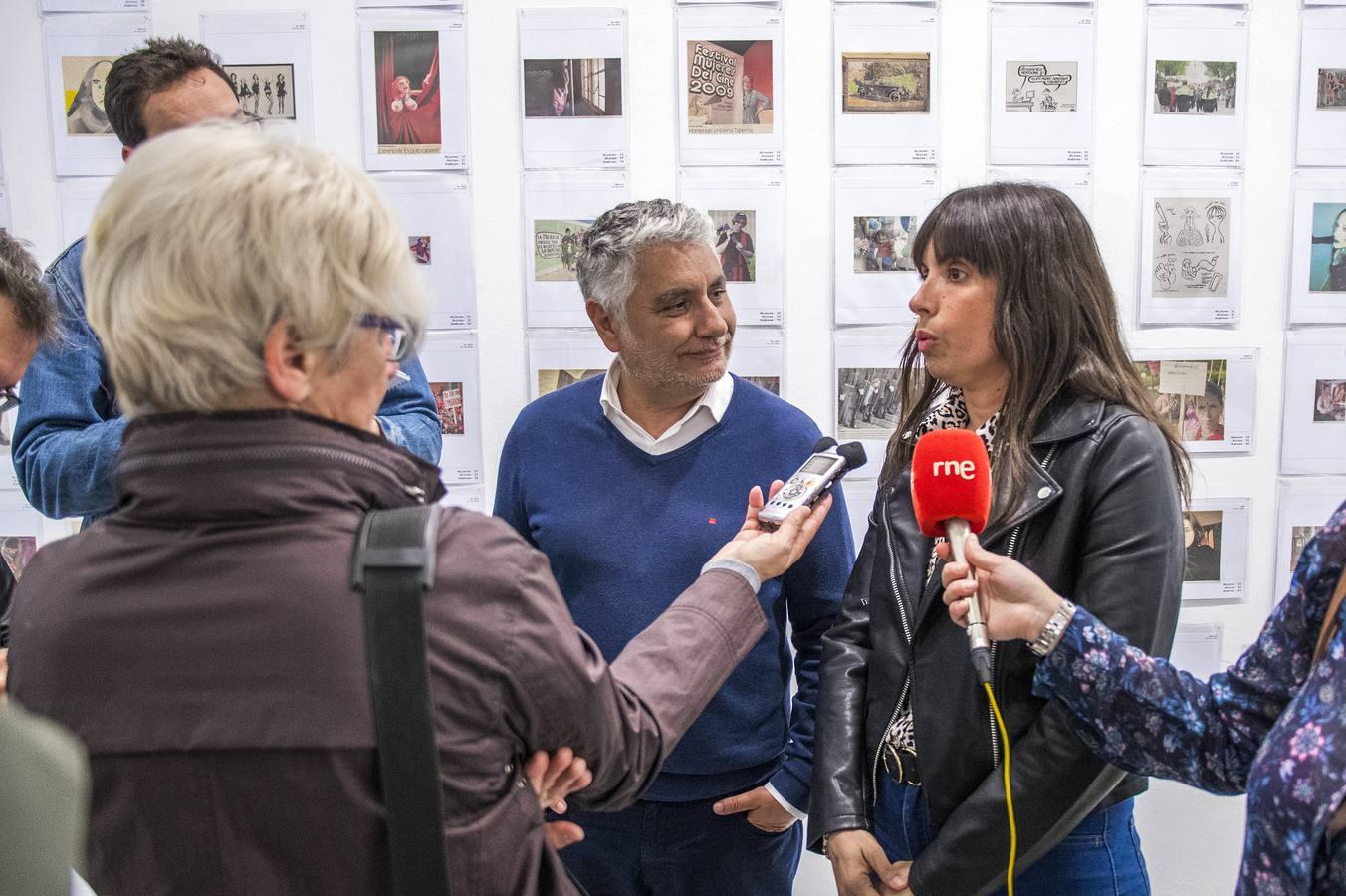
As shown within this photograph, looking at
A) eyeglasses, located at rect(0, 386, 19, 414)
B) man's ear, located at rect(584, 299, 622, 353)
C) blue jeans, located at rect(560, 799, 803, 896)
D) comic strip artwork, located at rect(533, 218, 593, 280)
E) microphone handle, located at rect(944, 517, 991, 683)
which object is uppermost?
comic strip artwork, located at rect(533, 218, 593, 280)

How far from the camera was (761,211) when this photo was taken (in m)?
2.56

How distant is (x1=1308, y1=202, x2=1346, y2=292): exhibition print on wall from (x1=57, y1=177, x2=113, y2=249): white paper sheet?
3003 mm

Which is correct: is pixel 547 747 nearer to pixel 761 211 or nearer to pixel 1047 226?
pixel 1047 226

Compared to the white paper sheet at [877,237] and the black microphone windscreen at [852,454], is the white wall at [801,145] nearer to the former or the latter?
the white paper sheet at [877,237]

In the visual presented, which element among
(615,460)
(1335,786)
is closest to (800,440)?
(615,460)

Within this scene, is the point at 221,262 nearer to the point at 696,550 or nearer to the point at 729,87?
the point at 696,550

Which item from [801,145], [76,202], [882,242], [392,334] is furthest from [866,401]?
[76,202]

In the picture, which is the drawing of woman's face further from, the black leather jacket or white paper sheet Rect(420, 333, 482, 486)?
the black leather jacket

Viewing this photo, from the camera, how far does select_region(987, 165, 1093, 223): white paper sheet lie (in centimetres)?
258

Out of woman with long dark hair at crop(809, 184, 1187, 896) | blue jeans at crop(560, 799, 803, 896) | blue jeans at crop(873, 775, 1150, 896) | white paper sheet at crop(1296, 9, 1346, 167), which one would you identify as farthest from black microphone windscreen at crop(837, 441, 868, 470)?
white paper sheet at crop(1296, 9, 1346, 167)

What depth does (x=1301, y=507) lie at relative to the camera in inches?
107

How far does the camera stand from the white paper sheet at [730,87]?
2.49 metres

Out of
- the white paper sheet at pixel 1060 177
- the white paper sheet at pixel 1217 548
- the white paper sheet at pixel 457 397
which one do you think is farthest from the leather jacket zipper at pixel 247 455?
the white paper sheet at pixel 1217 548

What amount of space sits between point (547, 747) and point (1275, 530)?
240cm
